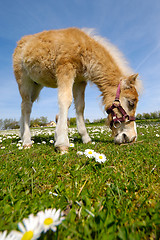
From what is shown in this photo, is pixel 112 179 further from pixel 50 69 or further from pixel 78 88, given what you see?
pixel 78 88

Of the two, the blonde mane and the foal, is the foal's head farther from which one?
the blonde mane

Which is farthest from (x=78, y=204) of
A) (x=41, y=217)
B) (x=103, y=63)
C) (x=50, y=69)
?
(x=103, y=63)

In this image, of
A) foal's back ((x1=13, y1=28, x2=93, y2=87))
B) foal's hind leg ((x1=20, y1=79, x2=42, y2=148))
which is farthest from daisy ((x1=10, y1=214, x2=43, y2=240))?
foal's hind leg ((x1=20, y1=79, x2=42, y2=148))

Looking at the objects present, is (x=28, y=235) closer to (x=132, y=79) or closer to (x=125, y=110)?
(x=125, y=110)

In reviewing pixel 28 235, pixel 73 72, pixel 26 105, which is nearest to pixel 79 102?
pixel 73 72

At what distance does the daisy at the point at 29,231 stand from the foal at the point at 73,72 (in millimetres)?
2455

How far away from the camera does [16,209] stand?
1.20 meters

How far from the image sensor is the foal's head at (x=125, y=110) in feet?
13.7

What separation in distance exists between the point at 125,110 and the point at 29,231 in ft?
12.7

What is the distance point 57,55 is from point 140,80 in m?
2.78

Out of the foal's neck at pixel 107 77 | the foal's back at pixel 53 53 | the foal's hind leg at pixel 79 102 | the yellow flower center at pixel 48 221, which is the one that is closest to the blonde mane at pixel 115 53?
the foal's neck at pixel 107 77

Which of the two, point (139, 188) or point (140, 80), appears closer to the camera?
point (139, 188)

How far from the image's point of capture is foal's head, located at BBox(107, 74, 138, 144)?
417 centimetres

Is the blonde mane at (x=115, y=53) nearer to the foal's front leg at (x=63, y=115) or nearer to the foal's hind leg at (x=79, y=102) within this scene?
the foal's hind leg at (x=79, y=102)
